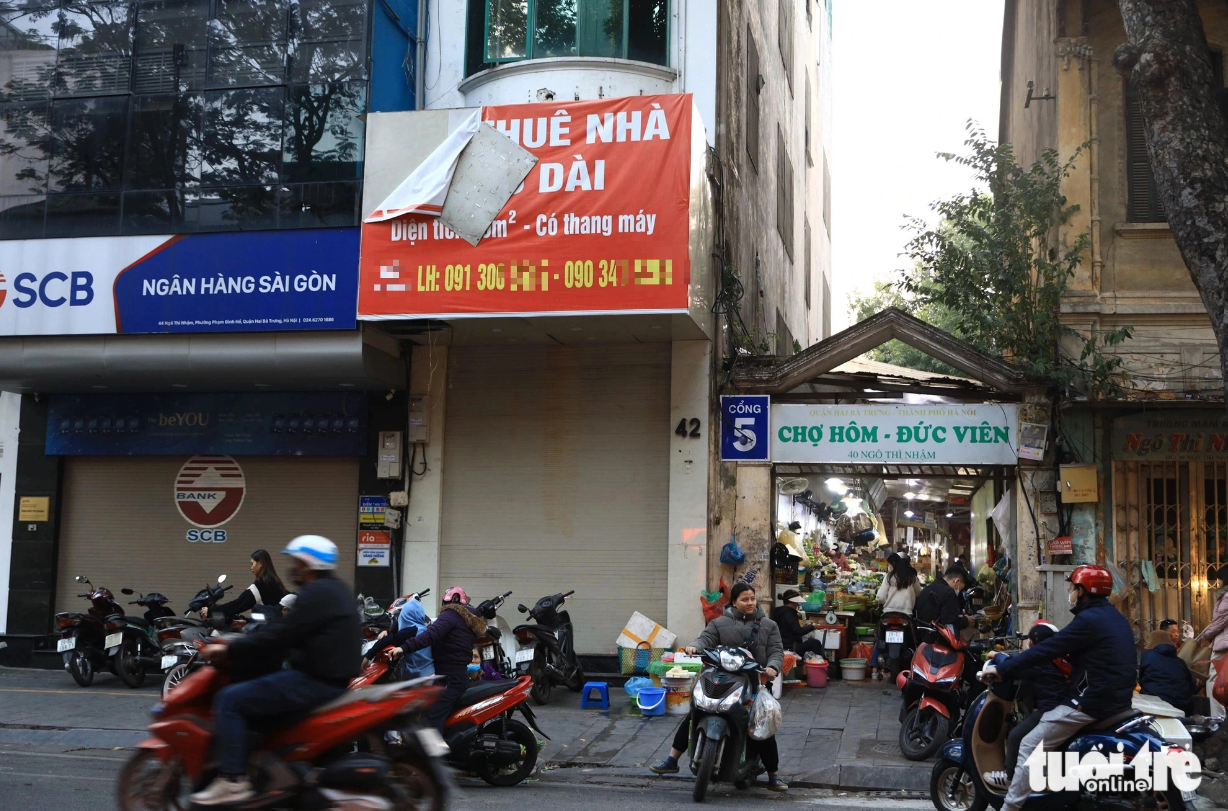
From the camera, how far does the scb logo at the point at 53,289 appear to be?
13828 mm

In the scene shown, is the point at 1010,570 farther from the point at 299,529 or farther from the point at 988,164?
the point at 299,529

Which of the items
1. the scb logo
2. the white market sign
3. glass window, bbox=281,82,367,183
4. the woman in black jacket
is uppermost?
glass window, bbox=281,82,367,183

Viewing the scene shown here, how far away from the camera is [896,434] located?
13.5 meters

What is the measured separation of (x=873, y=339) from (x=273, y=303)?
709 centimetres

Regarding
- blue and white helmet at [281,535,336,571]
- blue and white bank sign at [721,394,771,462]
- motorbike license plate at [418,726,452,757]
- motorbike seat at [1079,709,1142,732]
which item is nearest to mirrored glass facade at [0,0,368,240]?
blue and white bank sign at [721,394,771,462]

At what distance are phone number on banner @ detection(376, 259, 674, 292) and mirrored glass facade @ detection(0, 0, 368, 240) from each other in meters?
1.37

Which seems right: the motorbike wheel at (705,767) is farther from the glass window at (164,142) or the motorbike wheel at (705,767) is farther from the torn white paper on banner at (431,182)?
the glass window at (164,142)

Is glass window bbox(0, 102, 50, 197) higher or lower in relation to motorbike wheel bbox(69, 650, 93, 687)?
higher

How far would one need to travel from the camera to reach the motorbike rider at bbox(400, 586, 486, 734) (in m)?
8.49

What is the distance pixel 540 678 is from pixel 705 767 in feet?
15.7

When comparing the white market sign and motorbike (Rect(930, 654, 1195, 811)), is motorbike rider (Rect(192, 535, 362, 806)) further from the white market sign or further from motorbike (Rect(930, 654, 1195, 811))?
the white market sign

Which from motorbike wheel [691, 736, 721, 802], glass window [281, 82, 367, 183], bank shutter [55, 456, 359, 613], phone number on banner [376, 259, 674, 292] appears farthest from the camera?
bank shutter [55, 456, 359, 613]

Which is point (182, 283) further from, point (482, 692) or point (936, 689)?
point (936, 689)

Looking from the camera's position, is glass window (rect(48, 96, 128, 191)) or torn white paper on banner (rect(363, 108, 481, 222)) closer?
torn white paper on banner (rect(363, 108, 481, 222))
